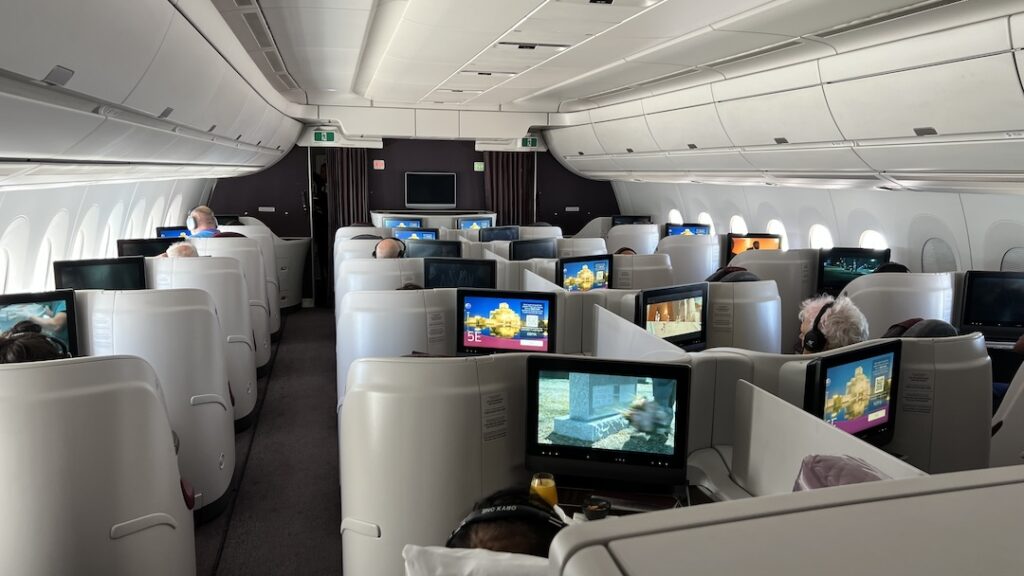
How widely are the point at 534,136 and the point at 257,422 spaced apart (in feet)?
36.6

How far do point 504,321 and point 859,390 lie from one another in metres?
2.41

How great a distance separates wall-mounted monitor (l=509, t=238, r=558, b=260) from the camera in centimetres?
879

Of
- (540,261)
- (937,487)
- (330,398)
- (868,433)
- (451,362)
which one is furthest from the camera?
(330,398)

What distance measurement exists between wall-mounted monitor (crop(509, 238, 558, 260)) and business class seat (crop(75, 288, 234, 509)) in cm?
419

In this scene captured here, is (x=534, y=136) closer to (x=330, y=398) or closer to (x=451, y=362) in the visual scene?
(x=330, y=398)

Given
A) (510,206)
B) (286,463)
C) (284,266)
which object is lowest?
(286,463)

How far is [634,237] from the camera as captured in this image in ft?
40.6

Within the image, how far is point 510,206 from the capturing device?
17.7m

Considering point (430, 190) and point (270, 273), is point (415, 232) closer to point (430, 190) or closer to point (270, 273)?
point (270, 273)

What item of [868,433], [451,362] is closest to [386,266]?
[451,362]

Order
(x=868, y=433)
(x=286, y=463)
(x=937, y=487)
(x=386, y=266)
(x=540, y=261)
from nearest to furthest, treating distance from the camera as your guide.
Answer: (x=937, y=487)
(x=868, y=433)
(x=286, y=463)
(x=386, y=266)
(x=540, y=261)

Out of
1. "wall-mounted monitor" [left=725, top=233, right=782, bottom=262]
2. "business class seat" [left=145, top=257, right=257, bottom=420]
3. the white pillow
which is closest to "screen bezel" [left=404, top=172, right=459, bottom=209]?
"wall-mounted monitor" [left=725, top=233, right=782, bottom=262]

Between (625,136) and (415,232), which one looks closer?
(415,232)

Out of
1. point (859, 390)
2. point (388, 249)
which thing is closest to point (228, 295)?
point (388, 249)
